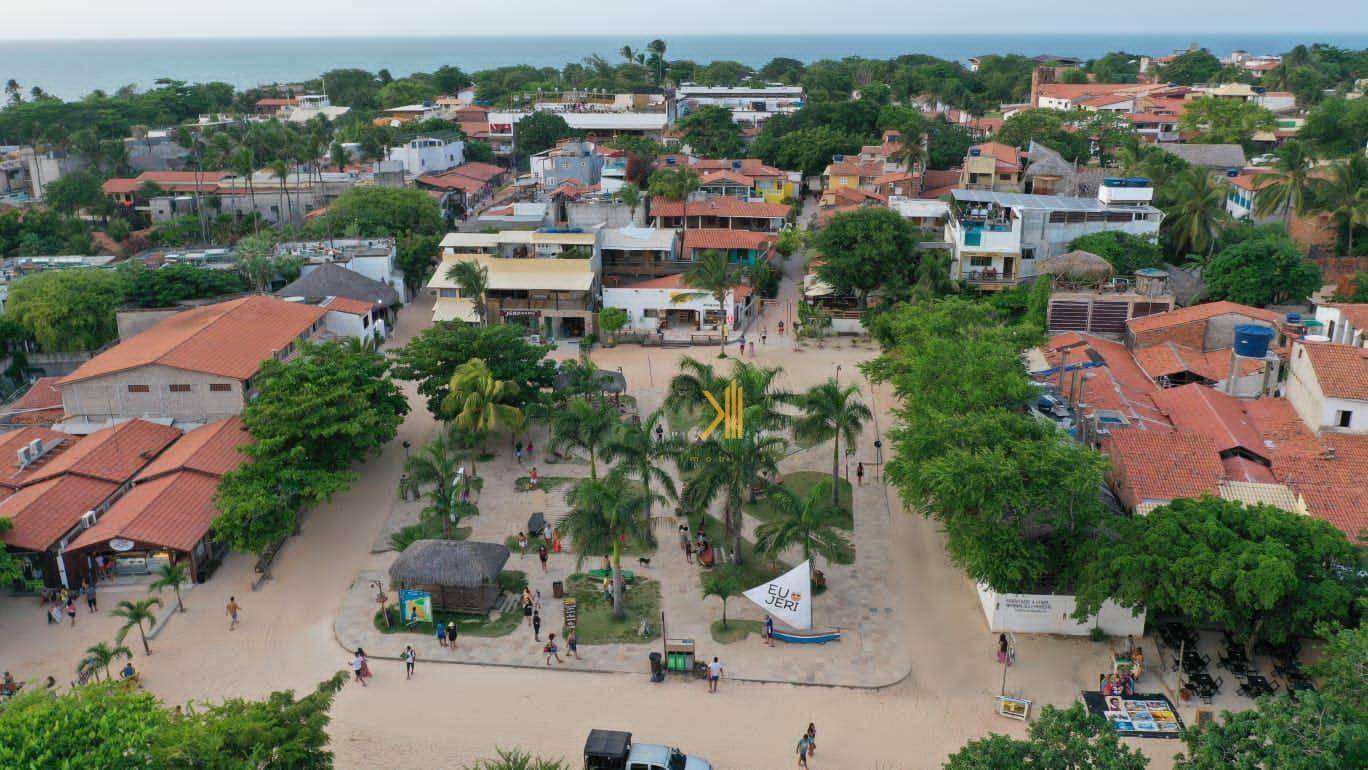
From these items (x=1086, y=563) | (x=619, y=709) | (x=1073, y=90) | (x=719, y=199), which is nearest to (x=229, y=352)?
(x=619, y=709)

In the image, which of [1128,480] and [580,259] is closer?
[1128,480]

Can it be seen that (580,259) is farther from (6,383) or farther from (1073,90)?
(1073,90)

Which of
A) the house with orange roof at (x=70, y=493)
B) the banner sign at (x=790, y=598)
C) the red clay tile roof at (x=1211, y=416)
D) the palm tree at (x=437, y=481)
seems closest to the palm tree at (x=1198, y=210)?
the red clay tile roof at (x=1211, y=416)

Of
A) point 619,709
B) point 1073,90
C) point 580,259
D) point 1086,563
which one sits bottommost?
point 619,709

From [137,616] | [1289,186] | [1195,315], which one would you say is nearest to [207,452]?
[137,616]

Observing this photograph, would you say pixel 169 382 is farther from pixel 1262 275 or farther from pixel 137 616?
pixel 1262 275

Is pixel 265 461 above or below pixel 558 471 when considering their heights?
above

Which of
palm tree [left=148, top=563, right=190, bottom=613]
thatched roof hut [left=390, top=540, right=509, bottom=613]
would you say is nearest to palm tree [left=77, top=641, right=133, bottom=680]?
palm tree [left=148, top=563, right=190, bottom=613]

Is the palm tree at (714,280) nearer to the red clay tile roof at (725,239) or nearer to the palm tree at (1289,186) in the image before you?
the red clay tile roof at (725,239)
